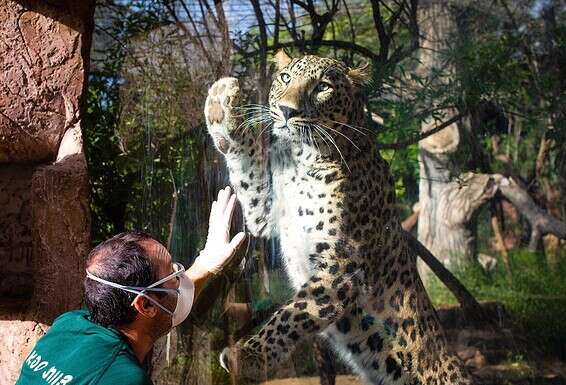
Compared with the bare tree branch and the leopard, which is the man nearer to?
Answer: the leopard

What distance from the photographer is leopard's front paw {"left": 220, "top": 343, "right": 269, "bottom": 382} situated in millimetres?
3832

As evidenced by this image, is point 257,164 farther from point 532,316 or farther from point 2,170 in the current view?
point 532,316

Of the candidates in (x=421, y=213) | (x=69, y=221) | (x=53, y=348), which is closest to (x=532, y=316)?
(x=421, y=213)

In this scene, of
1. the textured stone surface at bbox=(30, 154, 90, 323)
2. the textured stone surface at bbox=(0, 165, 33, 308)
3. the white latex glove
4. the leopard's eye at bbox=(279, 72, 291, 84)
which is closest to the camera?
the white latex glove

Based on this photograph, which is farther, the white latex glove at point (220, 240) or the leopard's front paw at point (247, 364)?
the leopard's front paw at point (247, 364)

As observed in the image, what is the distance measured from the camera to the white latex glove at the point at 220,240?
3.31 metres

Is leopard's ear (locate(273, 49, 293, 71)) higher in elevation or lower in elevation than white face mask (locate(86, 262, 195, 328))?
higher

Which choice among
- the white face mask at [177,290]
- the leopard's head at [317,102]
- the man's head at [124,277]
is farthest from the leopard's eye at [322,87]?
the man's head at [124,277]

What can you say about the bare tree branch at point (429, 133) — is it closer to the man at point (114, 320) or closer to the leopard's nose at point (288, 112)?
the leopard's nose at point (288, 112)

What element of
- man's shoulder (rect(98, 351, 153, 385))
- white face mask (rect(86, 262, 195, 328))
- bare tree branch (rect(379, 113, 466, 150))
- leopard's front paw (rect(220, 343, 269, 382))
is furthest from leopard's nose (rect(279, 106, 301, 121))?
man's shoulder (rect(98, 351, 153, 385))

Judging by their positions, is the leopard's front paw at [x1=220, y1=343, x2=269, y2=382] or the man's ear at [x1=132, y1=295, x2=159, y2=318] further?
the leopard's front paw at [x1=220, y1=343, x2=269, y2=382]

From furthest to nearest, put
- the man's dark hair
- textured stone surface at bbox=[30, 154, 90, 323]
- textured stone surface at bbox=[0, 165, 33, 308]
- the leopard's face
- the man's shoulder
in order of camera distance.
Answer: textured stone surface at bbox=[0, 165, 33, 308], textured stone surface at bbox=[30, 154, 90, 323], the leopard's face, the man's dark hair, the man's shoulder

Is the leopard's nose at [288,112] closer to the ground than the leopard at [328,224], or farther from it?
farther from it

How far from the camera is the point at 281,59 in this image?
4070 mm
